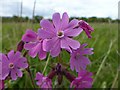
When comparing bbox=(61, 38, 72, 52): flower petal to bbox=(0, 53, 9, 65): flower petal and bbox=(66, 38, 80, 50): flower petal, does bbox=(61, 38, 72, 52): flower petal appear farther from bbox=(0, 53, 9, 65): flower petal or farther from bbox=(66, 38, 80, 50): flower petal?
bbox=(0, 53, 9, 65): flower petal

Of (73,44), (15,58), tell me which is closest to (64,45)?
(73,44)

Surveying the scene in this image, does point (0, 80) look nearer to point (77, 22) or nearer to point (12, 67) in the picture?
point (12, 67)

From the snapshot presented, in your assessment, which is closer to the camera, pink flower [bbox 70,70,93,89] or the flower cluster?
the flower cluster

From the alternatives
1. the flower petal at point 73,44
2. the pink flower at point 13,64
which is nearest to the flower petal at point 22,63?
the pink flower at point 13,64

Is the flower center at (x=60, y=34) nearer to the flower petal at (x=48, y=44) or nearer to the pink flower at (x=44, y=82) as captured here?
the flower petal at (x=48, y=44)

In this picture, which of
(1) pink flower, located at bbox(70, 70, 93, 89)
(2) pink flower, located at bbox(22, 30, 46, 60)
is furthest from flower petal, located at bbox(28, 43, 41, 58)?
(1) pink flower, located at bbox(70, 70, 93, 89)

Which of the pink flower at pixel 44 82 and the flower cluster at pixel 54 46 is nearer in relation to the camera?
the flower cluster at pixel 54 46
